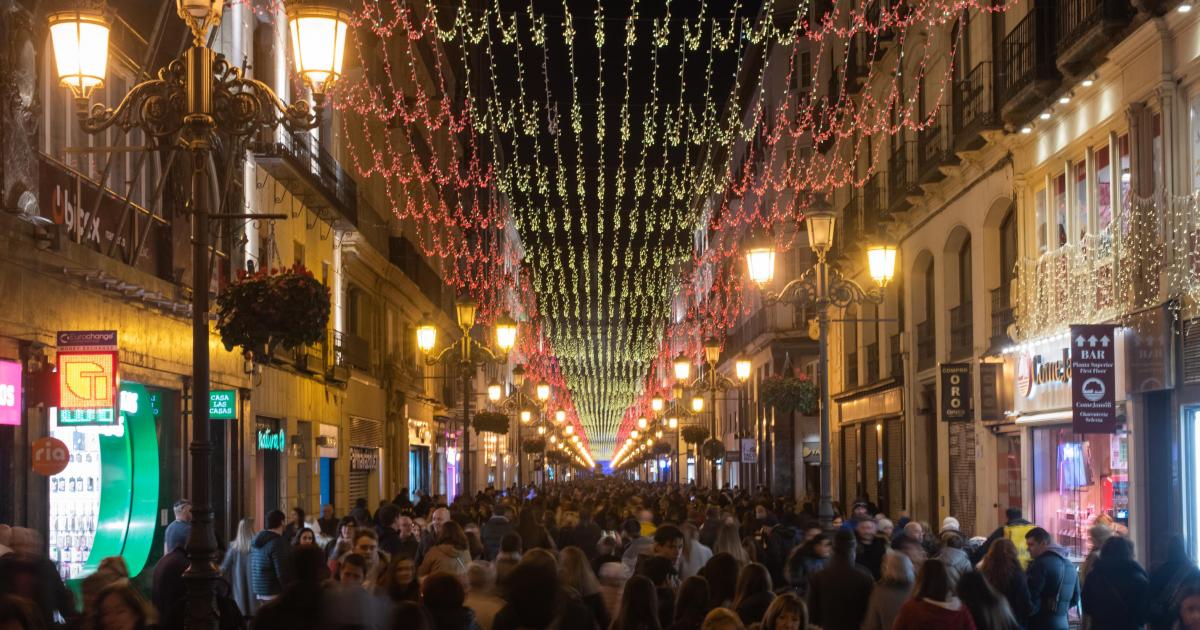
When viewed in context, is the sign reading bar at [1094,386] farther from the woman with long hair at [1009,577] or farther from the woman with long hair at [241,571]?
the woman with long hair at [241,571]

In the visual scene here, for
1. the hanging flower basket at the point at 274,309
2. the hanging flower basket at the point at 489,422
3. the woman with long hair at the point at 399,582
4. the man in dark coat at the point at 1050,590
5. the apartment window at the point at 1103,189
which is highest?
the apartment window at the point at 1103,189

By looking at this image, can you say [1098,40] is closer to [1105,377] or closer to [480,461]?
[1105,377]

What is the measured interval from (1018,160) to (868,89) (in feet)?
43.5

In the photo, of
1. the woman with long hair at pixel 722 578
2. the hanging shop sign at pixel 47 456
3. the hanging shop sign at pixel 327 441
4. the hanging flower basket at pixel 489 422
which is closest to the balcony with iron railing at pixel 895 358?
the hanging flower basket at pixel 489 422

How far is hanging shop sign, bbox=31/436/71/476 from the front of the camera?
1628 centimetres

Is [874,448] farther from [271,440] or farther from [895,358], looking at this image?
[271,440]

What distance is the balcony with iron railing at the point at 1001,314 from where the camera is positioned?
84.0 feet

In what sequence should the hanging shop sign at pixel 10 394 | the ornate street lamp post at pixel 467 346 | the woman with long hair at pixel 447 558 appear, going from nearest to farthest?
the woman with long hair at pixel 447 558 → the hanging shop sign at pixel 10 394 → the ornate street lamp post at pixel 467 346

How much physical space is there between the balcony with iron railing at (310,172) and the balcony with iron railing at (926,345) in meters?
12.2

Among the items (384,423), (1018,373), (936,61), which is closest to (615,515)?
(1018,373)

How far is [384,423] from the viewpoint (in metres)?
43.7

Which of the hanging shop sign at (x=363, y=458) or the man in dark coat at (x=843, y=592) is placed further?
the hanging shop sign at (x=363, y=458)

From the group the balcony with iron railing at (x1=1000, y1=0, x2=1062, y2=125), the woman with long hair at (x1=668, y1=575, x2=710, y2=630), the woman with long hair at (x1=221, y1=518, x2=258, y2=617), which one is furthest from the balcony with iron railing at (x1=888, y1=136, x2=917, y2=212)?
the woman with long hair at (x1=668, y1=575, x2=710, y2=630)

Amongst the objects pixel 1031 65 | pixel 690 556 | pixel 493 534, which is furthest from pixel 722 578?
pixel 1031 65
